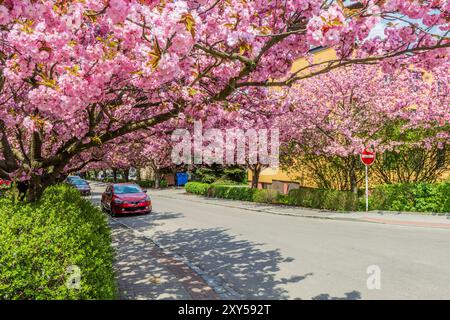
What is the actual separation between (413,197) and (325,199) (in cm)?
407

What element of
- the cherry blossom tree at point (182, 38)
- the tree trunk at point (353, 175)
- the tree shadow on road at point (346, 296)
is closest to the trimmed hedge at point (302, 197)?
Answer: the tree trunk at point (353, 175)

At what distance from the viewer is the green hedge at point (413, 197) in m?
15.3

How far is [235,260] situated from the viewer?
8.80 meters

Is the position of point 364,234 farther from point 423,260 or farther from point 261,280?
point 261,280

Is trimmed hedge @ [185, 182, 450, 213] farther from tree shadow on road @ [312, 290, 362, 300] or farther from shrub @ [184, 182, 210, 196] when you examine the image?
tree shadow on road @ [312, 290, 362, 300]

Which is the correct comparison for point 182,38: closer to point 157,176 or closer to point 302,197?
point 302,197

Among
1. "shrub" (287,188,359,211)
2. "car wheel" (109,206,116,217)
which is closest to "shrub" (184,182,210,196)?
"shrub" (287,188,359,211)

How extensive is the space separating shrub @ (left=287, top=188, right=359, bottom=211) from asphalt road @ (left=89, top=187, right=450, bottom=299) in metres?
3.18

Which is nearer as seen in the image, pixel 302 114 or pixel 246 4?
pixel 246 4

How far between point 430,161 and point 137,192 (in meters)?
14.9

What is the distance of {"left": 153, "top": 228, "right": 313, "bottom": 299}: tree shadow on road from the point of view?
670 cm
